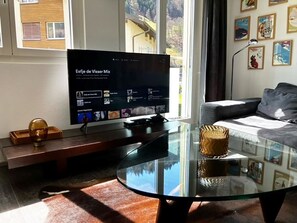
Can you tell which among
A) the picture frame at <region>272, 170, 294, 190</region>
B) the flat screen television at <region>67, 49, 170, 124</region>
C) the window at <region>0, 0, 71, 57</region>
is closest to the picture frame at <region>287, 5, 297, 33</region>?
the flat screen television at <region>67, 49, 170, 124</region>

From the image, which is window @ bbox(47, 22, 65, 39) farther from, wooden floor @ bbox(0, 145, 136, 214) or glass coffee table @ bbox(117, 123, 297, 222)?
glass coffee table @ bbox(117, 123, 297, 222)

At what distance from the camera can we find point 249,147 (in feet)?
5.60

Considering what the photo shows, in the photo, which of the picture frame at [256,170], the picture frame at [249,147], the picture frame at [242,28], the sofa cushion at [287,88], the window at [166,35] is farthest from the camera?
the picture frame at [242,28]

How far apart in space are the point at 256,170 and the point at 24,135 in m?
1.84

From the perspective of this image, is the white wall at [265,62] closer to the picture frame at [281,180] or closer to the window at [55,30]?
the picture frame at [281,180]

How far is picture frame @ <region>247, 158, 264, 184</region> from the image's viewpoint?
1232 millimetres

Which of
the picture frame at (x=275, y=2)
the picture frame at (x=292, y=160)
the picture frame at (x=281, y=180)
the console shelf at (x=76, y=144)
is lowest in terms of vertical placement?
the console shelf at (x=76, y=144)

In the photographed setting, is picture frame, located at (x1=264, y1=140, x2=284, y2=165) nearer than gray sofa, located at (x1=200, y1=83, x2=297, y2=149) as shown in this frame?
Yes

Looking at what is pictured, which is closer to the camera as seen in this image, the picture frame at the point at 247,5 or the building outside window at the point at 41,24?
the building outside window at the point at 41,24

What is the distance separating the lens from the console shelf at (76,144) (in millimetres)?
1800

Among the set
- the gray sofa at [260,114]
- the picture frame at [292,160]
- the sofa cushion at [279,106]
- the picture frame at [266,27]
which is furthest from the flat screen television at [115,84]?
the picture frame at [292,160]

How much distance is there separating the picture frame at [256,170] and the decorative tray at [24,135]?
1.60m

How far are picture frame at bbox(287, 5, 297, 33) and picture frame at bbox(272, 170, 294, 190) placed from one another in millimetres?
2302

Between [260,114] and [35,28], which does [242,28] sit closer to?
[260,114]
